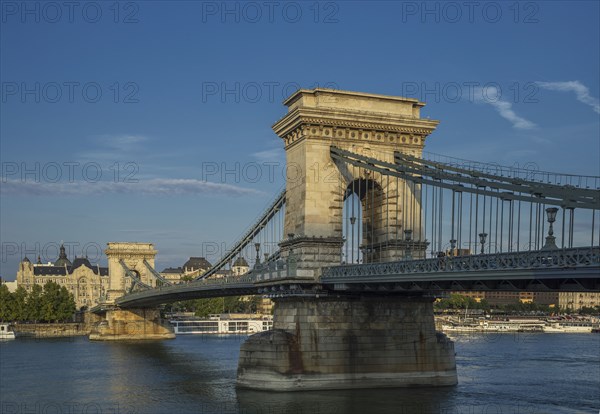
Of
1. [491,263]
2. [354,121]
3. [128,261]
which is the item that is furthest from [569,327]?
[491,263]

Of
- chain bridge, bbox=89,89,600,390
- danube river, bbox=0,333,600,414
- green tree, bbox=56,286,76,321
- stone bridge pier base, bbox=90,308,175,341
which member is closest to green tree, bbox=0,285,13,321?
green tree, bbox=56,286,76,321

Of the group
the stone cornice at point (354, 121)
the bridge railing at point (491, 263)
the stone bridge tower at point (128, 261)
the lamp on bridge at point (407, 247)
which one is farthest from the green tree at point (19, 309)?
the bridge railing at point (491, 263)

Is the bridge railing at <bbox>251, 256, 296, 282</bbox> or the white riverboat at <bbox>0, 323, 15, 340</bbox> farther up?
the bridge railing at <bbox>251, 256, 296, 282</bbox>

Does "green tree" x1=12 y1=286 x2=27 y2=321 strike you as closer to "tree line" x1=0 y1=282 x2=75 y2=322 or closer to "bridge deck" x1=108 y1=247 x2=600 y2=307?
"tree line" x1=0 y1=282 x2=75 y2=322

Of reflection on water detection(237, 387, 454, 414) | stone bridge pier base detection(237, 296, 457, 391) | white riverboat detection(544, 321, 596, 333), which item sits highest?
stone bridge pier base detection(237, 296, 457, 391)

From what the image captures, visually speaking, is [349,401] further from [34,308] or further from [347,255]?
[34,308]

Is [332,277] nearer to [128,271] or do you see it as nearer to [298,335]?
[298,335]
